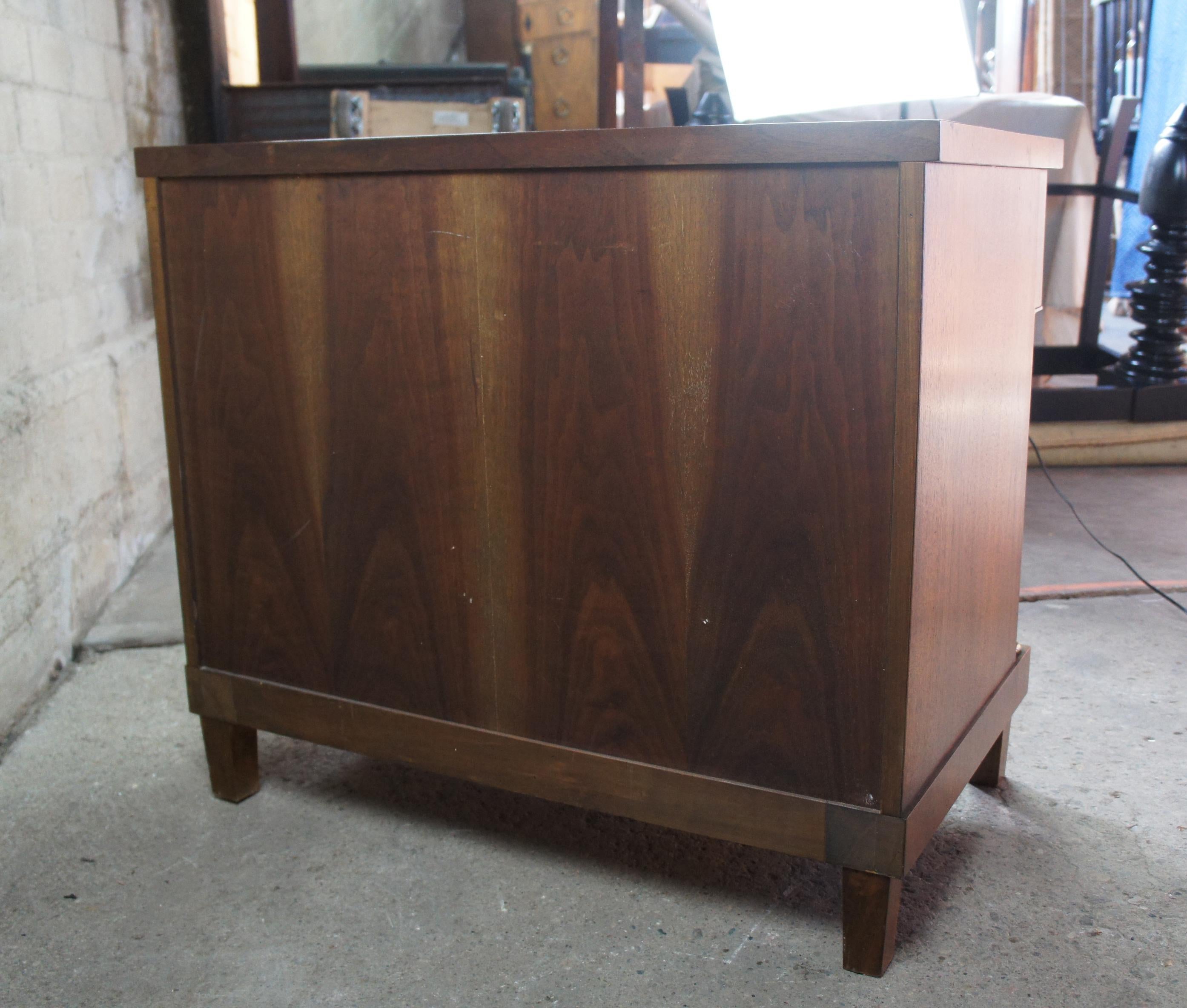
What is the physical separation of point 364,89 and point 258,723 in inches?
100

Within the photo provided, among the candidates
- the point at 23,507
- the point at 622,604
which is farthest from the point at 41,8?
the point at 622,604

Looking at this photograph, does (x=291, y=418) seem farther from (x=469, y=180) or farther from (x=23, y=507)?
(x=23, y=507)

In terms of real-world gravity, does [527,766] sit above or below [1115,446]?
above

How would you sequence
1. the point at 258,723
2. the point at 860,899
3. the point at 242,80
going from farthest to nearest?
1. the point at 242,80
2. the point at 258,723
3. the point at 860,899

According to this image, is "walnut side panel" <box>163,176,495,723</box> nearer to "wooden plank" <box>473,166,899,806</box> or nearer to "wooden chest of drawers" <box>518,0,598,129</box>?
"wooden plank" <box>473,166,899,806</box>

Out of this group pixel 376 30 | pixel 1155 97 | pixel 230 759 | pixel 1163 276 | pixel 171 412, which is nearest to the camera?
pixel 171 412

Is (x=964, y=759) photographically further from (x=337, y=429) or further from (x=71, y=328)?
(x=71, y=328)

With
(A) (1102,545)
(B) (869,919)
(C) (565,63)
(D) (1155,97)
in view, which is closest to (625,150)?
(B) (869,919)

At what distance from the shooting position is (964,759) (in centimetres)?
129

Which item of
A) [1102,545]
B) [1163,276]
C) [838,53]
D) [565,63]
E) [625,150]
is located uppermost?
[565,63]

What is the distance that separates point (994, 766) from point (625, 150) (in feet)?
3.08

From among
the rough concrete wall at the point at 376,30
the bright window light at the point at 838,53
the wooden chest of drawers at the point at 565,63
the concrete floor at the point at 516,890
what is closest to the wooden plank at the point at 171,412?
the concrete floor at the point at 516,890

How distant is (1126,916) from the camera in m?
1.26

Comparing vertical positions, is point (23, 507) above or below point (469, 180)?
below
